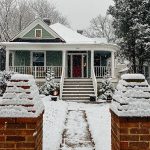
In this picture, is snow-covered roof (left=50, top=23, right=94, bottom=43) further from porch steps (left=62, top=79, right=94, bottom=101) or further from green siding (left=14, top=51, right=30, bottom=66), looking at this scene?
porch steps (left=62, top=79, right=94, bottom=101)

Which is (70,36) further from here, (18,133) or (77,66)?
(18,133)

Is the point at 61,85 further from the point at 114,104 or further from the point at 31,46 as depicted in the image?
the point at 114,104

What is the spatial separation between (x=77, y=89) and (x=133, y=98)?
1900 centimetres

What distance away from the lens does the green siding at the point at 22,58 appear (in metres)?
28.8

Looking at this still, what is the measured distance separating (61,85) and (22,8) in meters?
34.2

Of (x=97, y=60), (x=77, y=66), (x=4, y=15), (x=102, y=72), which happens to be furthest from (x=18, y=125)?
(x=4, y=15)

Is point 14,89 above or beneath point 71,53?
beneath

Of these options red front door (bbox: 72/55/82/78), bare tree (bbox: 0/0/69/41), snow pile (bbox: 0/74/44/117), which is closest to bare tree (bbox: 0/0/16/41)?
bare tree (bbox: 0/0/69/41)

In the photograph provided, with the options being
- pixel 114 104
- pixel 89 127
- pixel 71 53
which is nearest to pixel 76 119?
pixel 89 127

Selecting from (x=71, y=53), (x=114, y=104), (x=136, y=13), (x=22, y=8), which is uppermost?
(x=22, y=8)

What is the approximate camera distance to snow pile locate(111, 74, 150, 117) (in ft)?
14.8

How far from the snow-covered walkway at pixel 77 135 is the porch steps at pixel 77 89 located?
824 centimetres

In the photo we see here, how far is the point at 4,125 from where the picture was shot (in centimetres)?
449

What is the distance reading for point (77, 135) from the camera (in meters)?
10.1
